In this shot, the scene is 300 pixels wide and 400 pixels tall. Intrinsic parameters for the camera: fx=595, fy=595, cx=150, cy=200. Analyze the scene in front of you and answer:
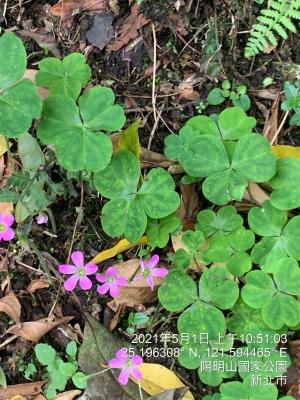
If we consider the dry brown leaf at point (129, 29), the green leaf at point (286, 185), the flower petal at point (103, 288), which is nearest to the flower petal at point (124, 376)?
the flower petal at point (103, 288)

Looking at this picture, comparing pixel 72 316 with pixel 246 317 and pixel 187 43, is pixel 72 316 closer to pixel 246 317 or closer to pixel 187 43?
pixel 246 317

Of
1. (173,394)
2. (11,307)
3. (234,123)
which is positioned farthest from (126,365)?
(234,123)

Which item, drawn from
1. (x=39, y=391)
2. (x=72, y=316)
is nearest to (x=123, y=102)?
(x=72, y=316)

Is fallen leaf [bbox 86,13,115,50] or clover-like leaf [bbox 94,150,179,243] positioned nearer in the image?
clover-like leaf [bbox 94,150,179,243]

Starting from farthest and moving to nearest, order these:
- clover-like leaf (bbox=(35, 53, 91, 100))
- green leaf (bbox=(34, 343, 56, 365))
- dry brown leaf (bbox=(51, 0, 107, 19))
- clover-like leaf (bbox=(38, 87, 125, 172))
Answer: dry brown leaf (bbox=(51, 0, 107, 19)) → green leaf (bbox=(34, 343, 56, 365)) → clover-like leaf (bbox=(35, 53, 91, 100)) → clover-like leaf (bbox=(38, 87, 125, 172))

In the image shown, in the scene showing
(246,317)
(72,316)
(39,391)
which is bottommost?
(39,391)

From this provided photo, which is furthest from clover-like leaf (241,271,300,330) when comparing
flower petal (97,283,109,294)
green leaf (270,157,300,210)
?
flower petal (97,283,109,294)

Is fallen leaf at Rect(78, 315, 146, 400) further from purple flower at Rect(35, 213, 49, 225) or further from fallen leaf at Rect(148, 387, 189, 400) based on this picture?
purple flower at Rect(35, 213, 49, 225)

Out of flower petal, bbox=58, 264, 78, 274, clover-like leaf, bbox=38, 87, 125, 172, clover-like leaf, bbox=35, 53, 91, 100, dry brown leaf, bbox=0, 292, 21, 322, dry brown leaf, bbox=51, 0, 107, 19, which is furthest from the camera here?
dry brown leaf, bbox=51, 0, 107, 19
